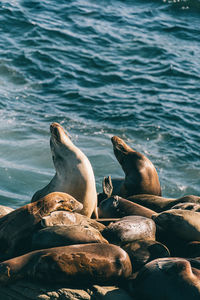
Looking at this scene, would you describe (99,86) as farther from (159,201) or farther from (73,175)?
(73,175)

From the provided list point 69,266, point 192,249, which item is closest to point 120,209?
point 192,249

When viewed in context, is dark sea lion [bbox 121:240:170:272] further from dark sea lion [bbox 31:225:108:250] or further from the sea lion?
the sea lion

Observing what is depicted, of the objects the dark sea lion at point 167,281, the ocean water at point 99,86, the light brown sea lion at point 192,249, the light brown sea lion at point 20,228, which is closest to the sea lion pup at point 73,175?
the light brown sea lion at point 20,228

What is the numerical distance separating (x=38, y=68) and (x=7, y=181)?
23.6 feet

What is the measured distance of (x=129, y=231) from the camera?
453 cm

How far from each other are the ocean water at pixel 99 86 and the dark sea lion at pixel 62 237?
352cm

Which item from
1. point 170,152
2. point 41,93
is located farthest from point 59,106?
point 170,152

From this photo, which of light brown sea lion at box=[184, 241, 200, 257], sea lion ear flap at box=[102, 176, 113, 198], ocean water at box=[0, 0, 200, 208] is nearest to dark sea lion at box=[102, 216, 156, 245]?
light brown sea lion at box=[184, 241, 200, 257]

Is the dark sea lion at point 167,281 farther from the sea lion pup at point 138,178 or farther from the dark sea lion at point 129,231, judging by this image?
the sea lion pup at point 138,178

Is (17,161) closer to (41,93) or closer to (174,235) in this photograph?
(41,93)

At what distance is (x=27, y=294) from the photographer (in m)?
3.76

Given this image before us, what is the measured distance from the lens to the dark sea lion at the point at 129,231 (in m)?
4.47

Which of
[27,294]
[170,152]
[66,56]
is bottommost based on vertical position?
[170,152]

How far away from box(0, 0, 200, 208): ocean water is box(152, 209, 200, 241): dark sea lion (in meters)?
3.37
